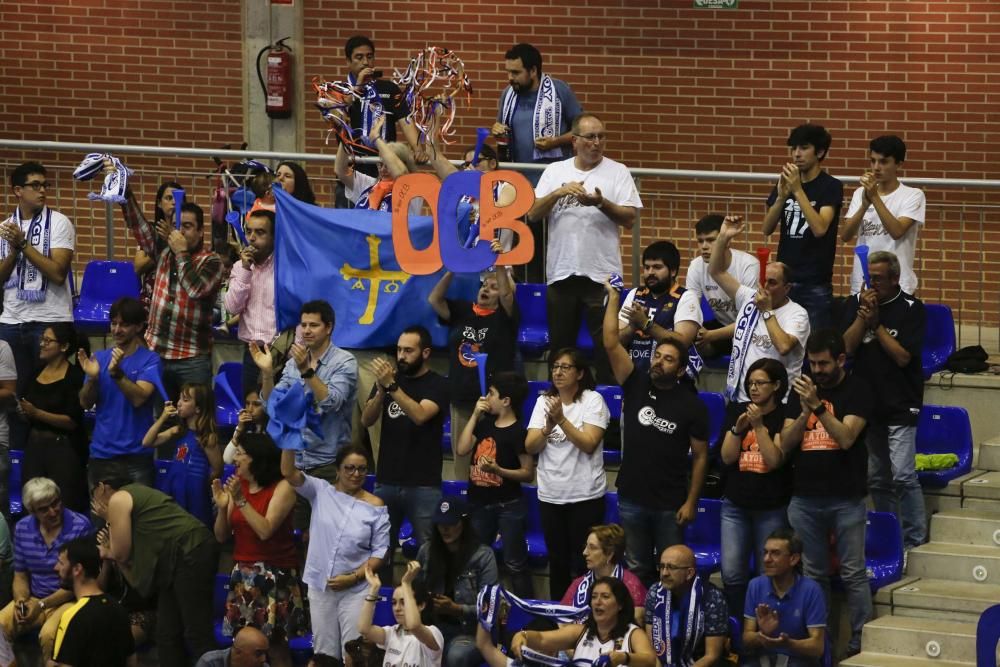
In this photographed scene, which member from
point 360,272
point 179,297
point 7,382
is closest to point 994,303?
point 360,272

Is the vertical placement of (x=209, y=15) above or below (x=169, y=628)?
above

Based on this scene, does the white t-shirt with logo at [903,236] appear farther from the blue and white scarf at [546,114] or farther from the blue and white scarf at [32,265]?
the blue and white scarf at [32,265]

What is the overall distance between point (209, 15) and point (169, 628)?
6.41 m

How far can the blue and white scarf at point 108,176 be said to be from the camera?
13172 mm

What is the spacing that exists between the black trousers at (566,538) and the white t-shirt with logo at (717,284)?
5.35 feet

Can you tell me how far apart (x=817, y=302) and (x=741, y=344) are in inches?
31.1

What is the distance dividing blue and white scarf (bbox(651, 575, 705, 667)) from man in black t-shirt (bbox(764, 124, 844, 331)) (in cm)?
227

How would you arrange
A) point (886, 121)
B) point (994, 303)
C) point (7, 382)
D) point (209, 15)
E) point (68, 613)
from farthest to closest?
point (209, 15), point (886, 121), point (994, 303), point (7, 382), point (68, 613)

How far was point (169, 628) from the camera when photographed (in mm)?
11789

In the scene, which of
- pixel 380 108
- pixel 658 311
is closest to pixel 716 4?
pixel 380 108

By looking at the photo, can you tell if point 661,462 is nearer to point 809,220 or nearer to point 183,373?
point 809,220

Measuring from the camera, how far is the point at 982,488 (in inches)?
455

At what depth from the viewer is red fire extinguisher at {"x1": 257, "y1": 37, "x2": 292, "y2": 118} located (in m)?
16.1

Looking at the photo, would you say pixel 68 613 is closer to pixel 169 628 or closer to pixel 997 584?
pixel 169 628
